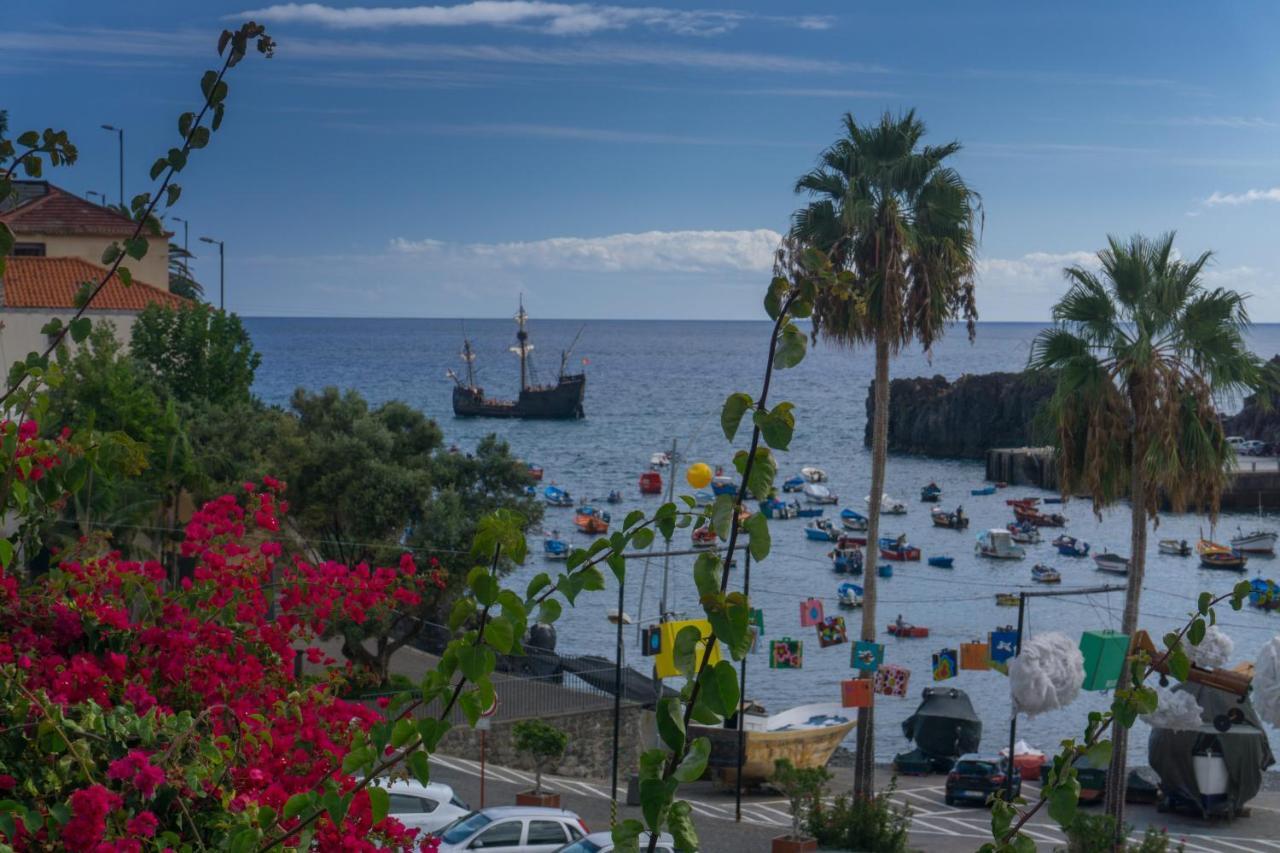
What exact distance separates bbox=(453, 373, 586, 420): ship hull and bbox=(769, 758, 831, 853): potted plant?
477 ft

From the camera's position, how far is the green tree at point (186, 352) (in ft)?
162

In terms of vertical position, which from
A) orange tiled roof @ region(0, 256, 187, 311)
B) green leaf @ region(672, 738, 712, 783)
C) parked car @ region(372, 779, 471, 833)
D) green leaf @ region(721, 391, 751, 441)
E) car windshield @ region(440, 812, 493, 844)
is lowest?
parked car @ region(372, 779, 471, 833)

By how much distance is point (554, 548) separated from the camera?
84250 millimetres

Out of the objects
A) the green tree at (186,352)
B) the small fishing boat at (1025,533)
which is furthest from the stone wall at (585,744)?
the small fishing boat at (1025,533)

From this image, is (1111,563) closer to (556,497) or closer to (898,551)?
(898,551)

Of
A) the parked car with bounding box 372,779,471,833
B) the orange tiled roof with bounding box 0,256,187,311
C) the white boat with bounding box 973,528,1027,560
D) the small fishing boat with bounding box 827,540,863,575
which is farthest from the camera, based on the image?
the white boat with bounding box 973,528,1027,560

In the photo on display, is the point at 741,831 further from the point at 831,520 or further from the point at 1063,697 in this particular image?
the point at 831,520

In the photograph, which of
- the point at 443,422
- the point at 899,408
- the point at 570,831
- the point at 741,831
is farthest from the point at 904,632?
the point at 443,422

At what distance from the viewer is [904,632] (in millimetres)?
68000

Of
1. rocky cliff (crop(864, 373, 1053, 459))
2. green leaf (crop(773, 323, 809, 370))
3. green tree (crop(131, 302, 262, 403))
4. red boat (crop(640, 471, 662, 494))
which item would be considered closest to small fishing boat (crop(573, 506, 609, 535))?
red boat (crop(640, 471, 662, 494))

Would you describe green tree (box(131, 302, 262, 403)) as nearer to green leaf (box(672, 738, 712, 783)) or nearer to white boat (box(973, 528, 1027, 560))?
green leaf (box(672, 738, 712, 783))

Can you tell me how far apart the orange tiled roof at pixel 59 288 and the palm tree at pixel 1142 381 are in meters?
31.5

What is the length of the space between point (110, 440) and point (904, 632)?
64.3 meters

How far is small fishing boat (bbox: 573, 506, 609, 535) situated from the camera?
95.4 m
